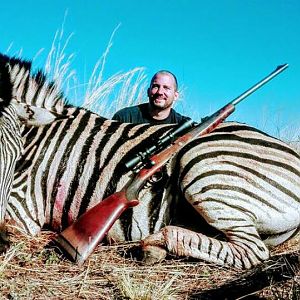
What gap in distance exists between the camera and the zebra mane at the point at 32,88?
4.02 meters

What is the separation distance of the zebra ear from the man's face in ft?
7.29

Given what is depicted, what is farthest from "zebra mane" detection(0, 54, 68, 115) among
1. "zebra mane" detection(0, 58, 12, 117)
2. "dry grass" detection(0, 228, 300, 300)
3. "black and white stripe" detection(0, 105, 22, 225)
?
"dry grass" detection(0, 228, 300, 300)

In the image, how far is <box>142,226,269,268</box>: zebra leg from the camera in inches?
129

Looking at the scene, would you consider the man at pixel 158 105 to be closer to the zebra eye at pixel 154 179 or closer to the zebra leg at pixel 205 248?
the zebra eye at pixel 154 179

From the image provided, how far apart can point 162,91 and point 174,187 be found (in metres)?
2.49

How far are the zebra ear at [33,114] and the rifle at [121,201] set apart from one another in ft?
2.32

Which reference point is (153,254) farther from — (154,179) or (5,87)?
(5,87)

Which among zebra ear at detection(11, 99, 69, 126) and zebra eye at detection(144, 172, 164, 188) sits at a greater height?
zebra ear at detection(11, 99, 69, 126)

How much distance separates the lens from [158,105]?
6.07 m

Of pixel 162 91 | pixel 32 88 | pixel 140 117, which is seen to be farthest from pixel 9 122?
pixel 140 117

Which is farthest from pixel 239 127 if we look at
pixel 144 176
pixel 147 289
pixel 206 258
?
pixel 147 289

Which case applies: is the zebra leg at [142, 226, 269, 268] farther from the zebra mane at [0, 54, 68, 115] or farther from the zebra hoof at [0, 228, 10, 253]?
the zebra mane at [0, 54, 68, 115]

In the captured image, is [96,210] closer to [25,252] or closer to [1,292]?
[25,252]

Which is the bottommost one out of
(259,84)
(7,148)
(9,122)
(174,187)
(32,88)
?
(174,187)
